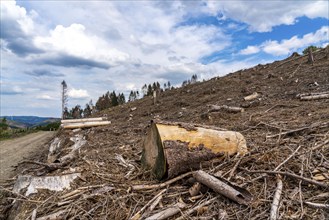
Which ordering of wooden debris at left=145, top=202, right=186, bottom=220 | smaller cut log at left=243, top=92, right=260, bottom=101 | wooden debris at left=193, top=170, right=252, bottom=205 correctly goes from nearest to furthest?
wooden debris at left=145, top=202, right=186, bottom=220, wooden debris at left=193, top=170, right=252, bottom=205, smaller cut log at left=243, top=92, right=260, bottom=101

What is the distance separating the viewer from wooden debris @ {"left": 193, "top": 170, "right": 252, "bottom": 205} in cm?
352

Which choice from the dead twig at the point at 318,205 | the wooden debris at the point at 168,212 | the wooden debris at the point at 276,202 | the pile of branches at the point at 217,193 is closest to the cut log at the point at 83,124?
the pile of branches at the point at 217,193

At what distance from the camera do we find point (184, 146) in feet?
14.6

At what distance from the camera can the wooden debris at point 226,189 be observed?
3516 millimetres

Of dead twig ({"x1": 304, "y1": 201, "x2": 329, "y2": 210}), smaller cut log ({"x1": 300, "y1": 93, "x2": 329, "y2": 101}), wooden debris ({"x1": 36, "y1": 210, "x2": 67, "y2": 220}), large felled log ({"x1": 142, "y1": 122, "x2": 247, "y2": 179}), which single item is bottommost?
wooden debris ({"x1": 36, "y1": 210, "x2": 67, "y2": 220})

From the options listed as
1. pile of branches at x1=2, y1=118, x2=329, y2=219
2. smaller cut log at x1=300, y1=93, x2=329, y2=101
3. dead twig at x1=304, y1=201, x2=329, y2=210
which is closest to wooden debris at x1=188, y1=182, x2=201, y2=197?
pile of branches at x1=2, y1=118, x2=329, y2=219

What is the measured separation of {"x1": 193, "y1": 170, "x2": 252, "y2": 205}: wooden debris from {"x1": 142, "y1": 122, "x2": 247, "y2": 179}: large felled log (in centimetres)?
49

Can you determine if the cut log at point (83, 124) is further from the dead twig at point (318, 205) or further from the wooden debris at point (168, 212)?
the dead twig at point (318, 205)

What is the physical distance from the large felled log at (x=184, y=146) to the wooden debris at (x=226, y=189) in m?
0.49

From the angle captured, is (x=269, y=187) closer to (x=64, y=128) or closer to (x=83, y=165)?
(x=83, y=165)

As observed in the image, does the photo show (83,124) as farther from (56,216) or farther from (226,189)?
(226,189)

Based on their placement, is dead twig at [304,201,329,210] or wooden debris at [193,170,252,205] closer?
dead twig at [304,201,329,210]

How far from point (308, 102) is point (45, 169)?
6900 mm

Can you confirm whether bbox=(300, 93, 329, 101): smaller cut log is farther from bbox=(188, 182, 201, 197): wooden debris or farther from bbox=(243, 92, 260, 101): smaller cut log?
bbox=(188, 182, 201, 197): wooden debris
